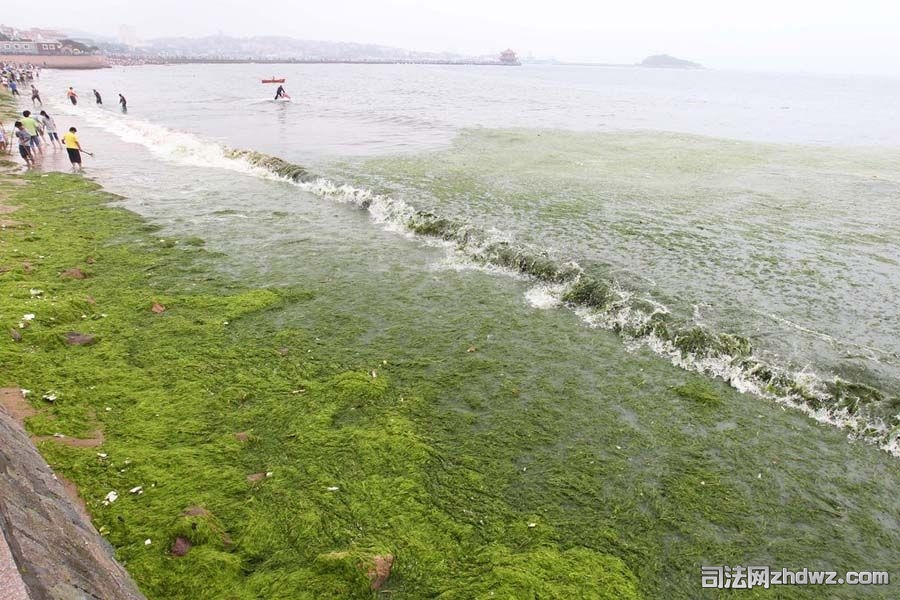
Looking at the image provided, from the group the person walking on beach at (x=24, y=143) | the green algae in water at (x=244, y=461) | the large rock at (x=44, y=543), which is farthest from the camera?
the person walking on beach at (x=24, y=143)

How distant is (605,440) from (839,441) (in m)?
3.91

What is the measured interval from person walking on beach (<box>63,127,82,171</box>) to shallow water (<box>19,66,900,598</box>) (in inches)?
24.4

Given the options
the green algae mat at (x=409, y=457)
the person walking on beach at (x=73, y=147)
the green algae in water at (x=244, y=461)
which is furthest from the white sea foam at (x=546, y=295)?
the person walking on beach at (x=73, y=147)

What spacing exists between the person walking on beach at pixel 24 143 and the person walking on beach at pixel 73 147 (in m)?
2.15

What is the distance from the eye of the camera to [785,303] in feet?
39.6

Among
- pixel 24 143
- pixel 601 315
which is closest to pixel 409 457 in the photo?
pixel 601 315

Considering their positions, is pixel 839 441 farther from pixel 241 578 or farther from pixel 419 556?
pixel 241 578

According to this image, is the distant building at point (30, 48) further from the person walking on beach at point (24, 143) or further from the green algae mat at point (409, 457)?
the green algae mat at point (409, 457)

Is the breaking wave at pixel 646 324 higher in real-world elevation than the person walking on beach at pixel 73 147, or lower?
lower

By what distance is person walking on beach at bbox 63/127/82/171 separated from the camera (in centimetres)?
2148

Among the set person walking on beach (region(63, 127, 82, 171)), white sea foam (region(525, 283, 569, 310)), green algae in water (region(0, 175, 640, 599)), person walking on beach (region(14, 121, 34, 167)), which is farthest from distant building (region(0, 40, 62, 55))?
white sea foam (region(525, 283, 569, 310))

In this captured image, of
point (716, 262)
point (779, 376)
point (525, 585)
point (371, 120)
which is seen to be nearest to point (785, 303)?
point (716, 262)

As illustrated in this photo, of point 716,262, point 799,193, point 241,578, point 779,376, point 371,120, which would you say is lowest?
point 241,578

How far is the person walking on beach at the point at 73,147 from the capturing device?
21.5m
